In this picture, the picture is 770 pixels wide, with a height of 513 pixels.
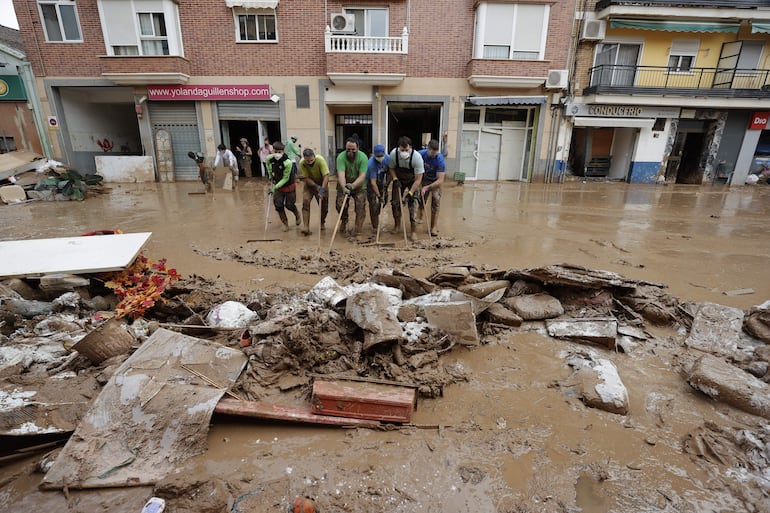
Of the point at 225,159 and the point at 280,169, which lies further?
the point at 225,159

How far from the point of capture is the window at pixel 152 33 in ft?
A: 45.9

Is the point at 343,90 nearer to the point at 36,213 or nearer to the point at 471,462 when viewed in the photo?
the point at 36,213

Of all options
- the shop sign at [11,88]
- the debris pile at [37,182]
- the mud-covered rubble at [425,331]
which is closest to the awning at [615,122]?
the mud-covered rubble at [425,331]

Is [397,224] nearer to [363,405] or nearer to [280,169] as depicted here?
[280,169]

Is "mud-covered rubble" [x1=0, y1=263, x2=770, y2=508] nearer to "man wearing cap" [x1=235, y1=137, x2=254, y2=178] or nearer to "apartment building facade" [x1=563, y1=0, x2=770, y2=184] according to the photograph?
"man wearing cap" [x1=235, y1=137, x2=254, y2=178]

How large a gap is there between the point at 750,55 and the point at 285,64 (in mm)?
19239

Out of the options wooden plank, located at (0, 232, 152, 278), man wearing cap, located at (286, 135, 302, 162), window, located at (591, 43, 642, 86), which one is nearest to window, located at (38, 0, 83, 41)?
man wearing cap, located at (286, 135, 302, 162)

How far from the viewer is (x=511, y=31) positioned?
14.5 meters

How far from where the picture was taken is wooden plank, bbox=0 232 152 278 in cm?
396

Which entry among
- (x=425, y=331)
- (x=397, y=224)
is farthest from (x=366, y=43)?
(x=425, y=331)

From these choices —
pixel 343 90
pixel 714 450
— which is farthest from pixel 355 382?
pixel 343 90

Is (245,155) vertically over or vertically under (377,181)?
over

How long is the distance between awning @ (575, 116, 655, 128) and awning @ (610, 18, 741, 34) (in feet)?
11.1

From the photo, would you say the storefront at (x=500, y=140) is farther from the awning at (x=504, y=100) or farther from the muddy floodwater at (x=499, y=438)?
the muddy floodwater at (x=499, y=438)
